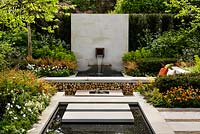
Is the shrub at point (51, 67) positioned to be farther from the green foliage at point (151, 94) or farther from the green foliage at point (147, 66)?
the green foliage at point (151, 94)

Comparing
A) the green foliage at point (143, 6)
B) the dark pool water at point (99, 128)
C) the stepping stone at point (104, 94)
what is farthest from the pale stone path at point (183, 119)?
the green foliage at point (143, 6)

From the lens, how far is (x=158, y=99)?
32.1 ft

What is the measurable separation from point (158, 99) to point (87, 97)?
2121 millimetres

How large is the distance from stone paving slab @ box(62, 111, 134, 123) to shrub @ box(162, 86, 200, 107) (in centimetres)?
111

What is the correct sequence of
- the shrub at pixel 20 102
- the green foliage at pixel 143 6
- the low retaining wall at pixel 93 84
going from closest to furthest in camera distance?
the shrub at pixel 20 102, the low retaining wall at pixel 93 84, the green foliage at pixel 143 6

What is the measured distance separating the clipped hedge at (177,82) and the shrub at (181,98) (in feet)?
1.00

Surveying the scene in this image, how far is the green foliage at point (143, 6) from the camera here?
829 inches

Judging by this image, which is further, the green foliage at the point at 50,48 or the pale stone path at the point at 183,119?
the green foliage at the point at 50,48

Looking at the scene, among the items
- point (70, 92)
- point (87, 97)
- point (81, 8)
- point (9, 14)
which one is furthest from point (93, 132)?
point (81, 8)

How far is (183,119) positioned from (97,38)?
11359 mm

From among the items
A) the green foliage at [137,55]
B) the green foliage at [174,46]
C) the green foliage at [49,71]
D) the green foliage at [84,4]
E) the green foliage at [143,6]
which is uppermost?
the green foliage at [84,4]

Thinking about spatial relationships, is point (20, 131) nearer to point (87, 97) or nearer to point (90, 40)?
point (87, 97)

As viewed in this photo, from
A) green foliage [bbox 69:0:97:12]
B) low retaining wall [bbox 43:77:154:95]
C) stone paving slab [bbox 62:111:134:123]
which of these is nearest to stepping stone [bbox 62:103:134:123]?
stone paving slab [bbox 62:111:134:123]

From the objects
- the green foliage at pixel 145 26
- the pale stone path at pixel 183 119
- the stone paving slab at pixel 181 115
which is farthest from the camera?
the green foliage at pixel 145 26
